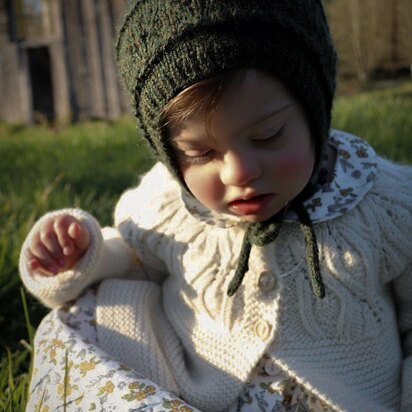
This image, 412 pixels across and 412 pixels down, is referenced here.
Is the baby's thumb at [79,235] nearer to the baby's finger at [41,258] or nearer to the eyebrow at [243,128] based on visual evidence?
the baby's finger at [41,258]

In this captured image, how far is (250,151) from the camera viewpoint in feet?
4.07

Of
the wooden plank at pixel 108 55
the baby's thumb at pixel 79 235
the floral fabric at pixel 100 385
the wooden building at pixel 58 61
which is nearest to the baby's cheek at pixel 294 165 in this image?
the floral fabric at pixel 100 385

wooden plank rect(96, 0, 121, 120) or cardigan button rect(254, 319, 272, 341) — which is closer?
cardigan button rect(254, 319, 272, 341)

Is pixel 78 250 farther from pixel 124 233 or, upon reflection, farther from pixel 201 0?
pixel 201 0

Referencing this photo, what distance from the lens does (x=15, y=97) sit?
10836mm

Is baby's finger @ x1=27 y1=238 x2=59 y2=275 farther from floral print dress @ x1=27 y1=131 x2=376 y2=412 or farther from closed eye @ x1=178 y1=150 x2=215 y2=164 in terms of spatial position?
closed eye @ x1=178 y1=150 x2=215 y2=164

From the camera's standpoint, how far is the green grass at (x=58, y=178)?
1.96 m

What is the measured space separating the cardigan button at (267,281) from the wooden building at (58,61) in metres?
8.22

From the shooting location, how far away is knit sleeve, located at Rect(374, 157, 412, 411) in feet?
4.79

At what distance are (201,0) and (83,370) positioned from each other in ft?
2.97

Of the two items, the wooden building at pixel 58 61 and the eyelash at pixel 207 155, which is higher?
the eyelash at pixel 207 155

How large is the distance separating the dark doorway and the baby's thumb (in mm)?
9701

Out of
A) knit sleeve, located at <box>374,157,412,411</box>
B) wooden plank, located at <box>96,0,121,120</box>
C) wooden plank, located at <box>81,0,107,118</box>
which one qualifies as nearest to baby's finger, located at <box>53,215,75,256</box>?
knit sleeve, located at <box>374,157,412,411</box>

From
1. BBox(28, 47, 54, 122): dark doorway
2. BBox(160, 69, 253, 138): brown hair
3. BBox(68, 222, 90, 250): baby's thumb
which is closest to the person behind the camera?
BBox(160, 69, 253, 138): brown hair
